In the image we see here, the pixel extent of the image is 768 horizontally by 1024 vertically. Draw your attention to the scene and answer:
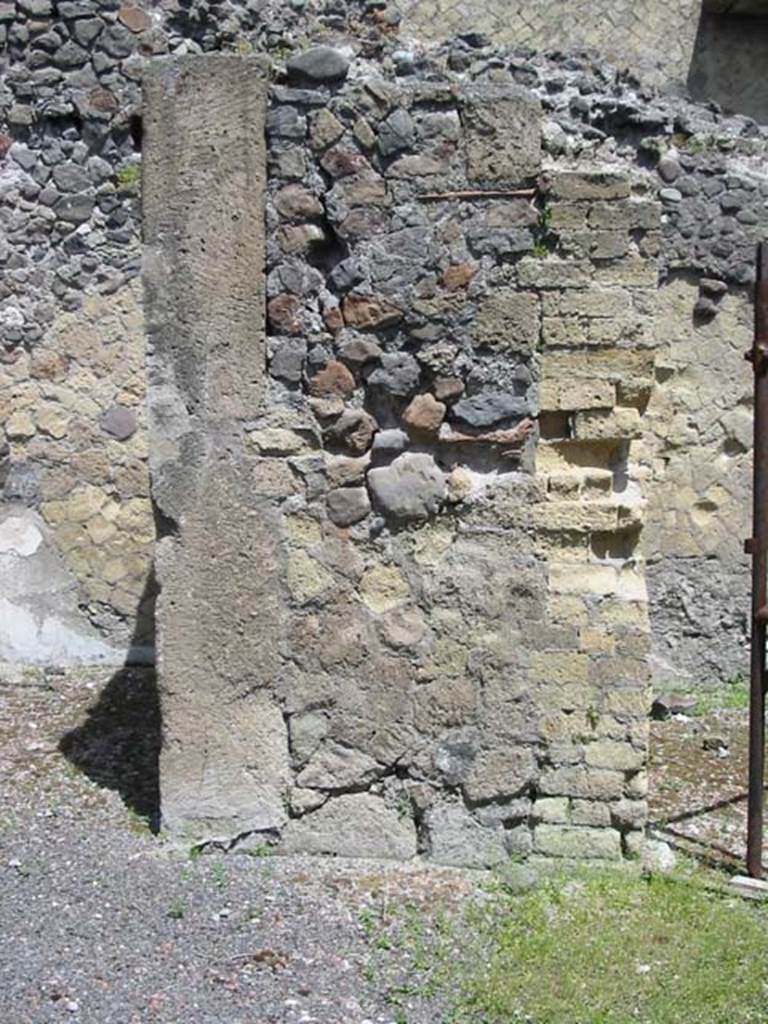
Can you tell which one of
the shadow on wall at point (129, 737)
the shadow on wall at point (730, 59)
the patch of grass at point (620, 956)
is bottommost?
the patch of grass at point (620, 956)

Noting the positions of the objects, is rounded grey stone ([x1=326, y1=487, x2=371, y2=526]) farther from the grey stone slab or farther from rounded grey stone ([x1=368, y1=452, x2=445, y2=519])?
the grey stone slab

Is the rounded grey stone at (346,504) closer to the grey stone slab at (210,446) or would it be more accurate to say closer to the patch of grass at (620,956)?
the grey stone slab at (210,446)

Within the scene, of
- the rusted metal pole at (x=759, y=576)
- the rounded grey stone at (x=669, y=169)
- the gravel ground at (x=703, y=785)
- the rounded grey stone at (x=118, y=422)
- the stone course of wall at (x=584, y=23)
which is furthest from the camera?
the stone course of wall at (x=584, y=23)

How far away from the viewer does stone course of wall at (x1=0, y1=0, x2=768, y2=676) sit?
6277mm

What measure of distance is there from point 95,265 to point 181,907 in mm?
3599

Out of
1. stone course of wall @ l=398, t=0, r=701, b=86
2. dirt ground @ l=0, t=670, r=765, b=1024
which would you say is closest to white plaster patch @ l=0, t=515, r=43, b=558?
dirt ground @ l=0, t=670, r=765, b=1024

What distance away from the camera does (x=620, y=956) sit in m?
3.59

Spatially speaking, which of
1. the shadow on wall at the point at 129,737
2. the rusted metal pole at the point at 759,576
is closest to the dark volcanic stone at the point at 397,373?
the rusted metal pole at the point at 759,576

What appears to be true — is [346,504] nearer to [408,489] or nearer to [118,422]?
[408,489]

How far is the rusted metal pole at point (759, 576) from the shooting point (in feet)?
13.2

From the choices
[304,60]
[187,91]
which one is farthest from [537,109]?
[187,91]

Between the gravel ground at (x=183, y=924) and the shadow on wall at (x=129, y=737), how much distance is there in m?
0.03

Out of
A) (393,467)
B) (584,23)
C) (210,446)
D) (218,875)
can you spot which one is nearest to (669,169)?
(393,467)

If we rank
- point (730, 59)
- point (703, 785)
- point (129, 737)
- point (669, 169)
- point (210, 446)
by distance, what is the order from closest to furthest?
point (210, 446) → point (703, 785) → point (129, 737) → point (669, 169) → point (730, 59)
